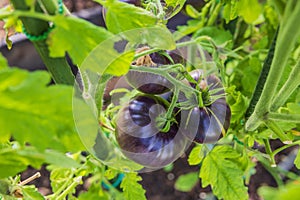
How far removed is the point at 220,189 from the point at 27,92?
0.47 meters

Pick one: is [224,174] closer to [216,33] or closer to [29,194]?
[29,194]

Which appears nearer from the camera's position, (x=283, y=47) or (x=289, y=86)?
(x=283, y=47)

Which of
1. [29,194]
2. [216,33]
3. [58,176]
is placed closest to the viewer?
[29,194]

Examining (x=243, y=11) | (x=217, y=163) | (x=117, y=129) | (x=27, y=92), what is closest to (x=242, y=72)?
(x=217, y=163)

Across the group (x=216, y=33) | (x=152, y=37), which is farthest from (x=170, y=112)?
(x=216, y=33)

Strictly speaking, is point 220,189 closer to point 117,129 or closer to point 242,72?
point 117,129

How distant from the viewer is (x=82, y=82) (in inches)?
22.0

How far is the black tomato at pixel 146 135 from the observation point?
2.10 ft

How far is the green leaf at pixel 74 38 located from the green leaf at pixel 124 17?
62 millimetres

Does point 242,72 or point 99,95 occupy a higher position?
point 99,95

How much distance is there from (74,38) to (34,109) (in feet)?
0.22

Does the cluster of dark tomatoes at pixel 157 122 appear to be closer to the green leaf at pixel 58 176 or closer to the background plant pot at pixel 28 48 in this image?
the green leaf at pixel 58 176

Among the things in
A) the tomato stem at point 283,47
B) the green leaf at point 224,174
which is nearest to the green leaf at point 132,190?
the green leaf at point 224,174

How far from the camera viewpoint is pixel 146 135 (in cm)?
64
